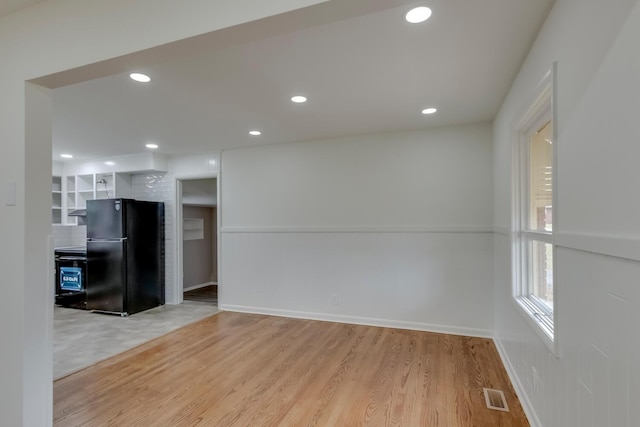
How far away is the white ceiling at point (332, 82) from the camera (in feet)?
5.61

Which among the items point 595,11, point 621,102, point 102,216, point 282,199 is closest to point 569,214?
point 621,102

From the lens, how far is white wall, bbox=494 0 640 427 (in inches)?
37.1

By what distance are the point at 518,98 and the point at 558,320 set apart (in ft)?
5.11

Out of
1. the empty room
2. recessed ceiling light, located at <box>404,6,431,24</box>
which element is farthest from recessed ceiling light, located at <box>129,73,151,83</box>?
recessed ceiling light, located at <box>404,6,431,24</box>

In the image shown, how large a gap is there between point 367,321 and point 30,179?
345 cm

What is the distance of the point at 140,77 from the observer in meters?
2.31

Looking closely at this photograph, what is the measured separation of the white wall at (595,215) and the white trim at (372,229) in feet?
6.28

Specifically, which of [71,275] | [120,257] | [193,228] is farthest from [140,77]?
[193,228]

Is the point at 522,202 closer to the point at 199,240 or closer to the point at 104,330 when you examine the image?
the point at 104,330

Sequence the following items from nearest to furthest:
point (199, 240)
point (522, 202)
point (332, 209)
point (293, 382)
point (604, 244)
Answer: point (604, 244) → point (522, 202) → point (293, 382) → point (332, 209) → point (199, 240)

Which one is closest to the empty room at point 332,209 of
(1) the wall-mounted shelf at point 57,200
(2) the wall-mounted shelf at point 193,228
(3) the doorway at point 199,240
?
(3) the doorway at point 199,240

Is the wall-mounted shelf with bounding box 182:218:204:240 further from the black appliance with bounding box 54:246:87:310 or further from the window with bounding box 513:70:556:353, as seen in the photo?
the window with bounding box 513:70:556:353

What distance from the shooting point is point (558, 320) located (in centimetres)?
148

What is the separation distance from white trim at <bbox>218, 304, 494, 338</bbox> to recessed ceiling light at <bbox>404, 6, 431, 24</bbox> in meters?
3.16
